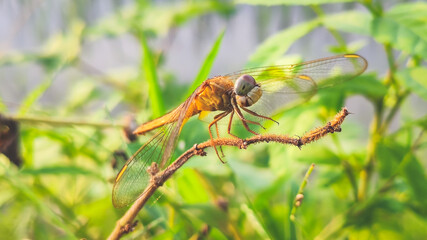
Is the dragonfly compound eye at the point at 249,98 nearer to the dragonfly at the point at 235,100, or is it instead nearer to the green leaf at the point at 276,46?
the dragonfly at the point at 235,100

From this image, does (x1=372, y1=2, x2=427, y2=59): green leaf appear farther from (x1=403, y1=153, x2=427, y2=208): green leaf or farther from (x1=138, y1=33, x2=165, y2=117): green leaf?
(x1=138, y1=33, x2=165, y2=117): green leaf

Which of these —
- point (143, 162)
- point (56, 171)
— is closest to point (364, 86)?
point (143, 162)

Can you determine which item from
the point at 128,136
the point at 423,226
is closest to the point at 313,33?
the point at 423,226

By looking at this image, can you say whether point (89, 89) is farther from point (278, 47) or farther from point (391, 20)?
point (391, 20)

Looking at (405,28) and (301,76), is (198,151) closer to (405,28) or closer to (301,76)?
(301,76)

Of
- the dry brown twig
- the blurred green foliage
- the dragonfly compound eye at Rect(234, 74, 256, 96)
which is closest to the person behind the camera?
the dry brown twig

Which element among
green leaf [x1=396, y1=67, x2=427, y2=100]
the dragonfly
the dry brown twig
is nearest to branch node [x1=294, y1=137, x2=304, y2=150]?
the dry brown twig
